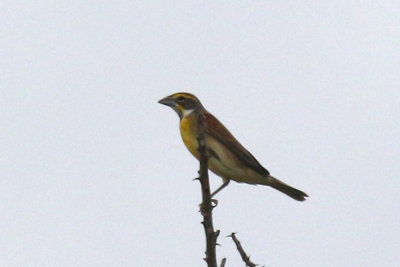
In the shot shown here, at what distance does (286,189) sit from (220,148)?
1.17 m

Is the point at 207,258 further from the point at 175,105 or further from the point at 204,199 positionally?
the point at 175,105

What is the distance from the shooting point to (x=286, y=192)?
443 inches

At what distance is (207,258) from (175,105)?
18.8 ft

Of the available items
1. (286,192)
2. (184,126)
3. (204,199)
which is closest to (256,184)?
(286,192)

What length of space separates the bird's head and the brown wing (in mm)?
364

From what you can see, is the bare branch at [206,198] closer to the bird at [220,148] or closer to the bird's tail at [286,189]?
the bird at [220,148]

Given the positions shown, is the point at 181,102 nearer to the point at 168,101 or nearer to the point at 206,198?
the point at 168,101

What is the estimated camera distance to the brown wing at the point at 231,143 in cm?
1076

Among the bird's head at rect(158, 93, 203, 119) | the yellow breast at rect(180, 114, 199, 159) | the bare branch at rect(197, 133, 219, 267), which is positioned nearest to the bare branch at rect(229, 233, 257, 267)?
the bare branch at rect(197, 133, 219, 267)

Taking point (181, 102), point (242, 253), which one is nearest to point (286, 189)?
point (181, 102)

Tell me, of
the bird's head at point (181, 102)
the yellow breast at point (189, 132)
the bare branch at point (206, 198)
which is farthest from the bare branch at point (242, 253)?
the bird's head at point (181, 102)

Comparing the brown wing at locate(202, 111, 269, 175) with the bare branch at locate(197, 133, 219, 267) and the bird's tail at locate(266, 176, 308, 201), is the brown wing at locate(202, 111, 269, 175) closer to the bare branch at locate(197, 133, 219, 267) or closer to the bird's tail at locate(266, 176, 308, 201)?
the bird's tail at locate(266, 176, 308, 201)

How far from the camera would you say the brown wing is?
10.8 meters

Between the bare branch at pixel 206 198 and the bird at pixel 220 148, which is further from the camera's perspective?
the bird at pixel 220 148
